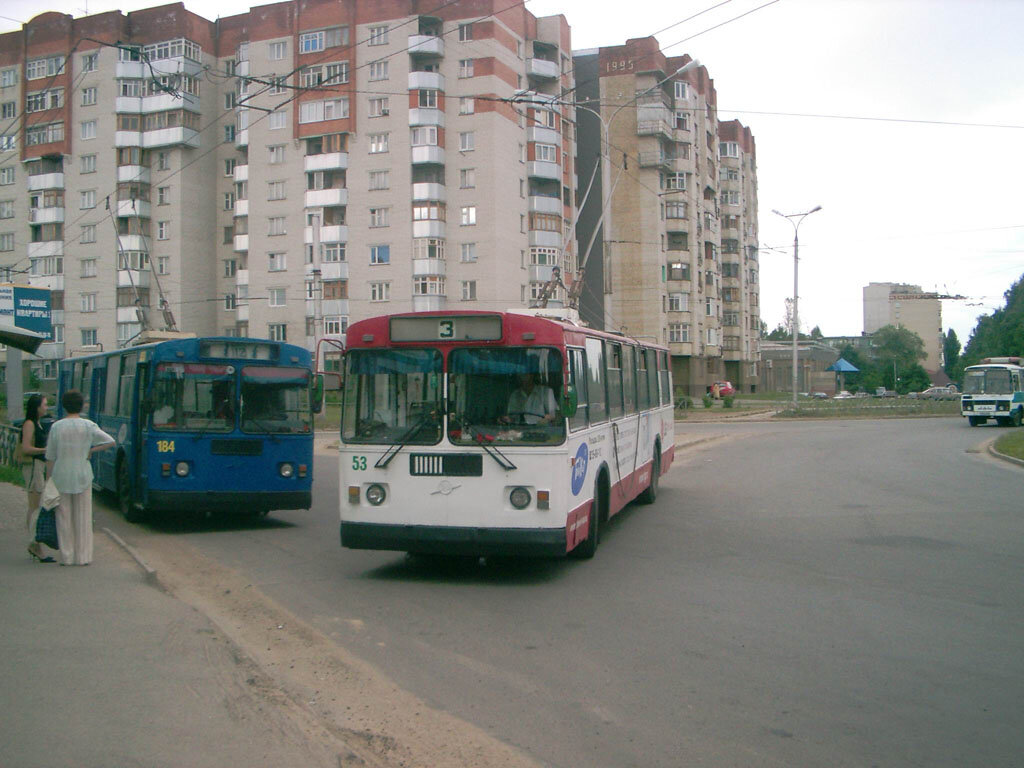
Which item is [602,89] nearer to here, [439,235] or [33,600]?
[439,235]

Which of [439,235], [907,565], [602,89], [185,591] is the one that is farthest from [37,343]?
[602,89]

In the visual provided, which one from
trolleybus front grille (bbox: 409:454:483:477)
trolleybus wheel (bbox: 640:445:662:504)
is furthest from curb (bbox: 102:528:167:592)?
trolleybus wheel (bbox: 640:445:662:504)

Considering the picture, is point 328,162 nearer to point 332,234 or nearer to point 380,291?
point 332,234

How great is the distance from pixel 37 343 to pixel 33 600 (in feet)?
23.1

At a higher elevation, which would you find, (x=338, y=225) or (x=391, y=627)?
(x=338, y=225)

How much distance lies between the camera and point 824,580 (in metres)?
9.24

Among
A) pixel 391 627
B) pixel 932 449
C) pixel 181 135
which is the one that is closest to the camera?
pixel 391 627

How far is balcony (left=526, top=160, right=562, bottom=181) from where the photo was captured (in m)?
58.8

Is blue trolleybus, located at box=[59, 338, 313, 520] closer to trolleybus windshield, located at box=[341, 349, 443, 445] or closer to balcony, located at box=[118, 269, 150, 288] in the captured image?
trolleybus windshield, located at box=[341, 349, 443, 445]

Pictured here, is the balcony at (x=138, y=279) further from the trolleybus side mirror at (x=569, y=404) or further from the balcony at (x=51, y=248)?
the trolleybus side mirror at (x=569, y=404)

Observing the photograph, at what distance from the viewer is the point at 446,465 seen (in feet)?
29.3

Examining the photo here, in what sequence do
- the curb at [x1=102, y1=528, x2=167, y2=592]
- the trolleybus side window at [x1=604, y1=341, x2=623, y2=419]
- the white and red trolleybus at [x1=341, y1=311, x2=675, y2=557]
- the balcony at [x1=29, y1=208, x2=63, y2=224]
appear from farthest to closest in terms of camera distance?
the balcony at [x1=29, y1=208, x2=63, y2=224] < the trolleybus side window at [x1=604, y1=341, x2=623, y2=419] < the white and red trolleybus at [x1=341, y1=311, x2=675, y2=557] < the curb at [x1=102, y1=528, x2=167, y2=592]

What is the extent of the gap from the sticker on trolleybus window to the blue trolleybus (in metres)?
5.07

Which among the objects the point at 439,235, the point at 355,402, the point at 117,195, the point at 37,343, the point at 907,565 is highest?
the point at 117,195
